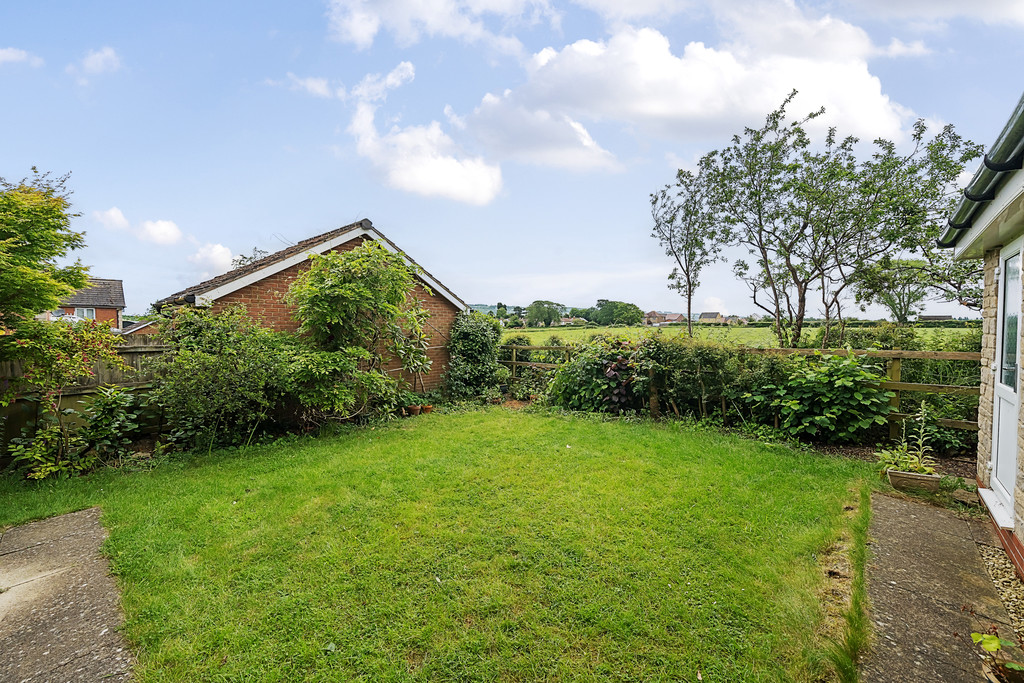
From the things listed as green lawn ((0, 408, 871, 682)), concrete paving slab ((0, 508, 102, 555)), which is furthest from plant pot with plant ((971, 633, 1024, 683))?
concrete paving slab ((0, 508, 102, 555))

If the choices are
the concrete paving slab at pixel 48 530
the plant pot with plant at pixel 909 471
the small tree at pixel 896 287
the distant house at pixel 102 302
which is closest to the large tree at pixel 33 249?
the concrete paving slab at pixel 48 530

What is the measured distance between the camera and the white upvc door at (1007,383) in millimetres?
3369

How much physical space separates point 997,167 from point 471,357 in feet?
29.8

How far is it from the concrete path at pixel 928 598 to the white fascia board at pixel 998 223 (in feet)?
7.94

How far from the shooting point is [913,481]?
4277 millimetres

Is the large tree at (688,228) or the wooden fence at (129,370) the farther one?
the large tree at (688,228)

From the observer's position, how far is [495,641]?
2307mm

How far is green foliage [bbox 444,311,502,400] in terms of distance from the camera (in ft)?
33.4

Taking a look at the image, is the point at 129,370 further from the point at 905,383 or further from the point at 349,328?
the point at 905,383

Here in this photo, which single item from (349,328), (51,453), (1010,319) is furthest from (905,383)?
(51,453)

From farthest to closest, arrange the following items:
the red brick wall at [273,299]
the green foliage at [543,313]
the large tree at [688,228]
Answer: the green foliage at [543,313] → the large tree at [688,228] → the red brick wall at [273,299]

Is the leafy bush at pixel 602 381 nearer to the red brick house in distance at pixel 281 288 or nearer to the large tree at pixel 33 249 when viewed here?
the red brick house in distance at pixel 281 288

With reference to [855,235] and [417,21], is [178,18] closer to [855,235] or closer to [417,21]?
[417,21]

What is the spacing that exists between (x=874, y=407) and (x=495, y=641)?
6.11 metres
